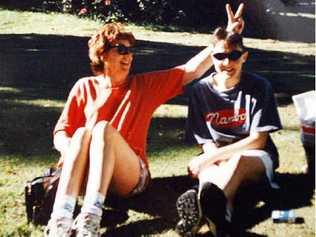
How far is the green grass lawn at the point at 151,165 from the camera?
3.85 metres

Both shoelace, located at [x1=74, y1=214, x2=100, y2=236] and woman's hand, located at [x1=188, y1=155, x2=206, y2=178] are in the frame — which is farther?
woman's hand, located at [x1=188, y1=155, x2=206, y2=178]

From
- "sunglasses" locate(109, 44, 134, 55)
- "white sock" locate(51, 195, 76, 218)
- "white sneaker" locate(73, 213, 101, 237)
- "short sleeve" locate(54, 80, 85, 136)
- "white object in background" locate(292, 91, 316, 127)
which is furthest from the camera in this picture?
"white object in background" locate(292, 91, 316, 127)

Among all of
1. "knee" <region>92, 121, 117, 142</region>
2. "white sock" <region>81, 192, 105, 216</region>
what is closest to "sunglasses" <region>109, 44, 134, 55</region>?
"knee" <region>92, 121, 117, 142</region>

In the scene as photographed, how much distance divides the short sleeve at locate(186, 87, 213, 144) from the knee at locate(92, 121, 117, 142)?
30.7 inches

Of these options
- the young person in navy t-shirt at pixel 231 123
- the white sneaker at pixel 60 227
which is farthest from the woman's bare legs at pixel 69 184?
the young person in navy t-shirt at pixel 231 123

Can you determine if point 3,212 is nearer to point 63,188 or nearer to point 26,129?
point 63,188

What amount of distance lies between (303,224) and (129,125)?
133 cm

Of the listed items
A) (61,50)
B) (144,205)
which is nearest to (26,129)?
(144,205)

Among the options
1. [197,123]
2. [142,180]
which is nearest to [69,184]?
[142,180]

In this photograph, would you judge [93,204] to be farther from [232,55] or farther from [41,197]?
[232,55]

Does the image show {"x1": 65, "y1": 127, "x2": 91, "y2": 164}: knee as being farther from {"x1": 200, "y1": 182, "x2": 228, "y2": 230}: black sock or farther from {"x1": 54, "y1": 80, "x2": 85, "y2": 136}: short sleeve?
{"x1": 200, "y1": 182, "x2": 228, "y2": 230}: black sock

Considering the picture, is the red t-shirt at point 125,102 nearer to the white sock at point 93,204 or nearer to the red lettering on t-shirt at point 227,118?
the red lettering on t-shirt at point 227,118

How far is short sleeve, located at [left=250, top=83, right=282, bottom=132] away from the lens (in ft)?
12.8

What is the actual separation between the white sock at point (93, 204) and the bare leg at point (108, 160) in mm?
30
